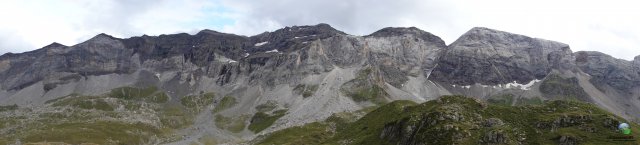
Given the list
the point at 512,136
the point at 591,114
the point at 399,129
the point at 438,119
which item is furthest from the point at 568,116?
the point at 399,129

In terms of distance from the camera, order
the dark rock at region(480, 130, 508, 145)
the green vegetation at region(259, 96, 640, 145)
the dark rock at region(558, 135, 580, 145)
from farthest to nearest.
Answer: the green vegetation at region(259, 96, 640, 145) < the dark rock at region(480, 130, 508, 145) < the dark rock at region(558, 135, 580, 145)

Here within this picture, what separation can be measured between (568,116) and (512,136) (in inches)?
692

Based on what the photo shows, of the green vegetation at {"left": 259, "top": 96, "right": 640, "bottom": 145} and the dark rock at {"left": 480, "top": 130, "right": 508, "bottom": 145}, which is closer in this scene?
the dark rock at {"left": 480, "top": 130, "right": 508, "bottom": 145}

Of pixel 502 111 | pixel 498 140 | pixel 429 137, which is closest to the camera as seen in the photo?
pixel 498 140

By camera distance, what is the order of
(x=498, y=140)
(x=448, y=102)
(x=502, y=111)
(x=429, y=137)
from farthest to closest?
(x=448, y=102) → (x=502, y=111) → (x=429, y=137) → (x=498, y=140)

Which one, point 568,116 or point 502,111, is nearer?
Answer: point 568,116

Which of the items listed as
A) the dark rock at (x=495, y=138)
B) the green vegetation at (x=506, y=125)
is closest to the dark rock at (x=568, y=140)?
the green vegetation at (x=506, y=125)

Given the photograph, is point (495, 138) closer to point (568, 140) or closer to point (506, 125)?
point (506, 125)

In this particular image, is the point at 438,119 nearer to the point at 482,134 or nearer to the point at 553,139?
the point at 482,134

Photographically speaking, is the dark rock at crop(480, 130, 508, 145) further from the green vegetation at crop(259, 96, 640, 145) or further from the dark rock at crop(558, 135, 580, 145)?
the dark rock at crop(558, 135, 580, 145)

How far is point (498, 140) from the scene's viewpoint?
132 meters

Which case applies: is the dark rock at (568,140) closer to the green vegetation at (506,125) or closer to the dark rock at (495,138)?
the green vegetation at (506,125)

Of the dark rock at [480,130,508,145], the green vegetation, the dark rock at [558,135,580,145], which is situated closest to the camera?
the dark rock at [558,135,580,145]

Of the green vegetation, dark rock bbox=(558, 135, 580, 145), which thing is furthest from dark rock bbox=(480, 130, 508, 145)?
dark rock bbox=(558, 135, 580, 145)
